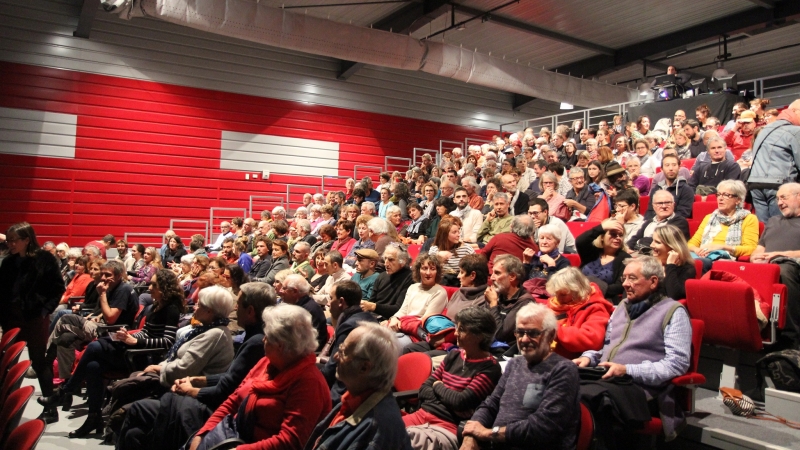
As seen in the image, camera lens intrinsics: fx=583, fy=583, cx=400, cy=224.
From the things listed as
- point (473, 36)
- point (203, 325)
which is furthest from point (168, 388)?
point (473, 36)

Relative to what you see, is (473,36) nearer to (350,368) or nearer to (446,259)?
(446,259)

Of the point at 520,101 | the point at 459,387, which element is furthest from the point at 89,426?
the point at 520,101

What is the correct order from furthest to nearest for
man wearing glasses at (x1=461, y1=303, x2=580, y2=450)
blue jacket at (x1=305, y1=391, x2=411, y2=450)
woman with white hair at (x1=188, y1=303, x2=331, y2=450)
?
woman with white hair at (x1=188, y1=303, x2=331, y2=450)
man wearing glasses at (x1=461, y1=303, x2=580, y2=450)
blue jacket at (x1=305, y1=391, x2=411, y2=450)

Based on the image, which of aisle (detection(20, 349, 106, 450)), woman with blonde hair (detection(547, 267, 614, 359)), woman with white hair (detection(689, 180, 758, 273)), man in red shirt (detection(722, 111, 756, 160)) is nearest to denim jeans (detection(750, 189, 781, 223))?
woman with white hair (detection(689, 180, 758, 273))

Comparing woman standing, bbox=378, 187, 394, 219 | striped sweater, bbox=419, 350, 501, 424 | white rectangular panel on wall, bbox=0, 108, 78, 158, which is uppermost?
white rectangular panel on wall, bbox=0, 108, 78, 158

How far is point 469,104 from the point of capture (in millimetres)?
13898

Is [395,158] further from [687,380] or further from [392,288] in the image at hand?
[687,380]

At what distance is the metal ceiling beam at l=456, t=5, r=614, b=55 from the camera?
1007 cm

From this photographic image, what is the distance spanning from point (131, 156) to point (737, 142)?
30.0 feet

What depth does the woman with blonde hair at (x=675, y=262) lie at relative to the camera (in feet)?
10.5

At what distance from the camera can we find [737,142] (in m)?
6.96

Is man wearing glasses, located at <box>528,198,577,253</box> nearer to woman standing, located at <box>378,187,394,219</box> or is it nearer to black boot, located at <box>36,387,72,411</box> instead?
woman standing, located at <box>378,187,394,219</box>

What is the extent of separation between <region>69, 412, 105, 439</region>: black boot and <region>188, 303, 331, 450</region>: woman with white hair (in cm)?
184

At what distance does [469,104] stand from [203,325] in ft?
37.7
